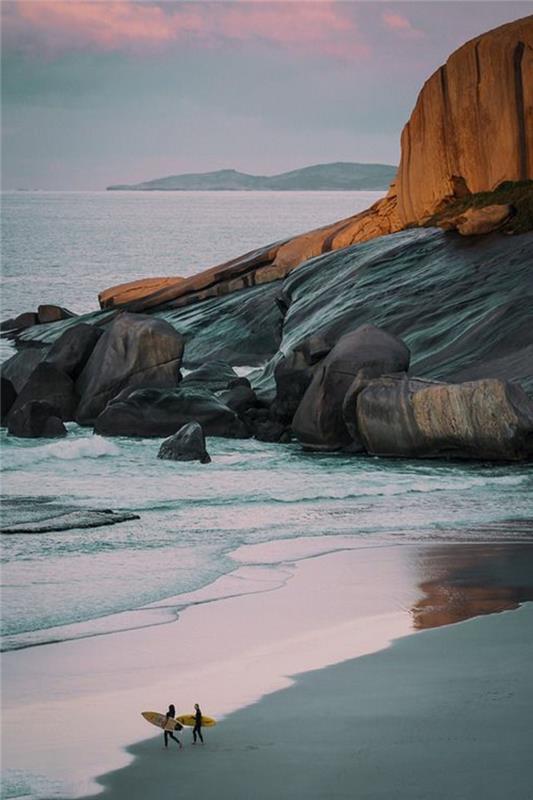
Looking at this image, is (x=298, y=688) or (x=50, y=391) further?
(x=50, y=391)

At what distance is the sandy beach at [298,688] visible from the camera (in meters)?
8.57

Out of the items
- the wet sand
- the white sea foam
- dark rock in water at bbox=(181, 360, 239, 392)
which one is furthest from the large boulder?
the wet sand

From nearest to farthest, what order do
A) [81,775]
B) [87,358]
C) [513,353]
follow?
[81,775]
[513,353]
[87,358]

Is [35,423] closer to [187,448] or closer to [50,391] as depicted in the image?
[50,391]

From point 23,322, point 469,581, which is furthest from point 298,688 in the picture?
point 23,322

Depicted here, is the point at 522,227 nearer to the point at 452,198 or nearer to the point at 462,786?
the point at 452,198

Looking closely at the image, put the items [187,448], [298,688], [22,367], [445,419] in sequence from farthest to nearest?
[22,367] < [187,448] < [445,419] < [298,688]

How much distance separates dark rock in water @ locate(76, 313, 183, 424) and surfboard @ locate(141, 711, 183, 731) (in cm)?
1810

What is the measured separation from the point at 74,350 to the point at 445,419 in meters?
9.38

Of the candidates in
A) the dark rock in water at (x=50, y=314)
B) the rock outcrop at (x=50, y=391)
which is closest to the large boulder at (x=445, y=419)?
the rock outcrop at (x=50, y=391)

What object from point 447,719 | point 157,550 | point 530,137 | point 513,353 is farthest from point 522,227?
point 447,719

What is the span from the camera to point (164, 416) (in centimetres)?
2503

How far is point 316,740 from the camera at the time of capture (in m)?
9.07

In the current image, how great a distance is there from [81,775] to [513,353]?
17.7 metres
